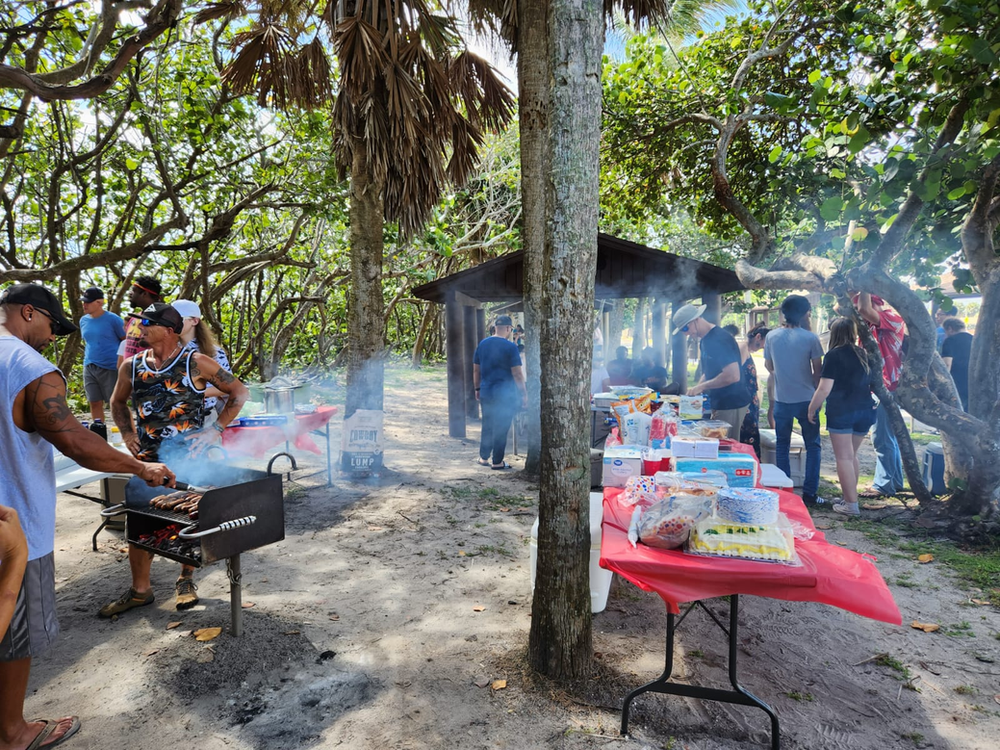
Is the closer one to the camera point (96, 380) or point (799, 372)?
point (799, 372)

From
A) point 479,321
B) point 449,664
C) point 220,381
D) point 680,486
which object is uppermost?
point 479,321

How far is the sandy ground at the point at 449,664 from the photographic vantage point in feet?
9.27

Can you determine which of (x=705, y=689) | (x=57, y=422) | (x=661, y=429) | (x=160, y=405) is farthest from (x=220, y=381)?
(x=705, y=689)

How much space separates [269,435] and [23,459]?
3.80m

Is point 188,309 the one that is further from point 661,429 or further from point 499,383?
point 499,383

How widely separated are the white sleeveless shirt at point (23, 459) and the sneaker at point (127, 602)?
5.26ft

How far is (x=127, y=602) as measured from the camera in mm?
4039

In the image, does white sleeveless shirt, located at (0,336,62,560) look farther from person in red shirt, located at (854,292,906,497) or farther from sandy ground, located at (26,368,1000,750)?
person in red shirt, located at (854,292,906,497)

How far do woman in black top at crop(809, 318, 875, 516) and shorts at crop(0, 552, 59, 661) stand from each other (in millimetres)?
6384

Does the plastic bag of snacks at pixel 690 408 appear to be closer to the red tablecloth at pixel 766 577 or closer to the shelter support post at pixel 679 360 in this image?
the red tablecloth at pixel 766 577

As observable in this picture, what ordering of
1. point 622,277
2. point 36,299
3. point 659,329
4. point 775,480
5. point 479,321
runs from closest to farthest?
1. point 36,299
2. point 775,480
3. point 622,277
4. point 659,329
5. point 479,321

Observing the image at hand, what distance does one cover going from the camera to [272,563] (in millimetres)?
4965

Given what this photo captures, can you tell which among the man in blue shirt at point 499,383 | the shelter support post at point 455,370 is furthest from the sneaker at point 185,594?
the shelter support post at point 455,370

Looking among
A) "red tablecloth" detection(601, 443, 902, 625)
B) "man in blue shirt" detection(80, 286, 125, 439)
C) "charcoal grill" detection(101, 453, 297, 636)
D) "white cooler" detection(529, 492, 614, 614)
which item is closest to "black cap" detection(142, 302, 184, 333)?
"charcoal grill" detection(101, 453, 297, 636)
